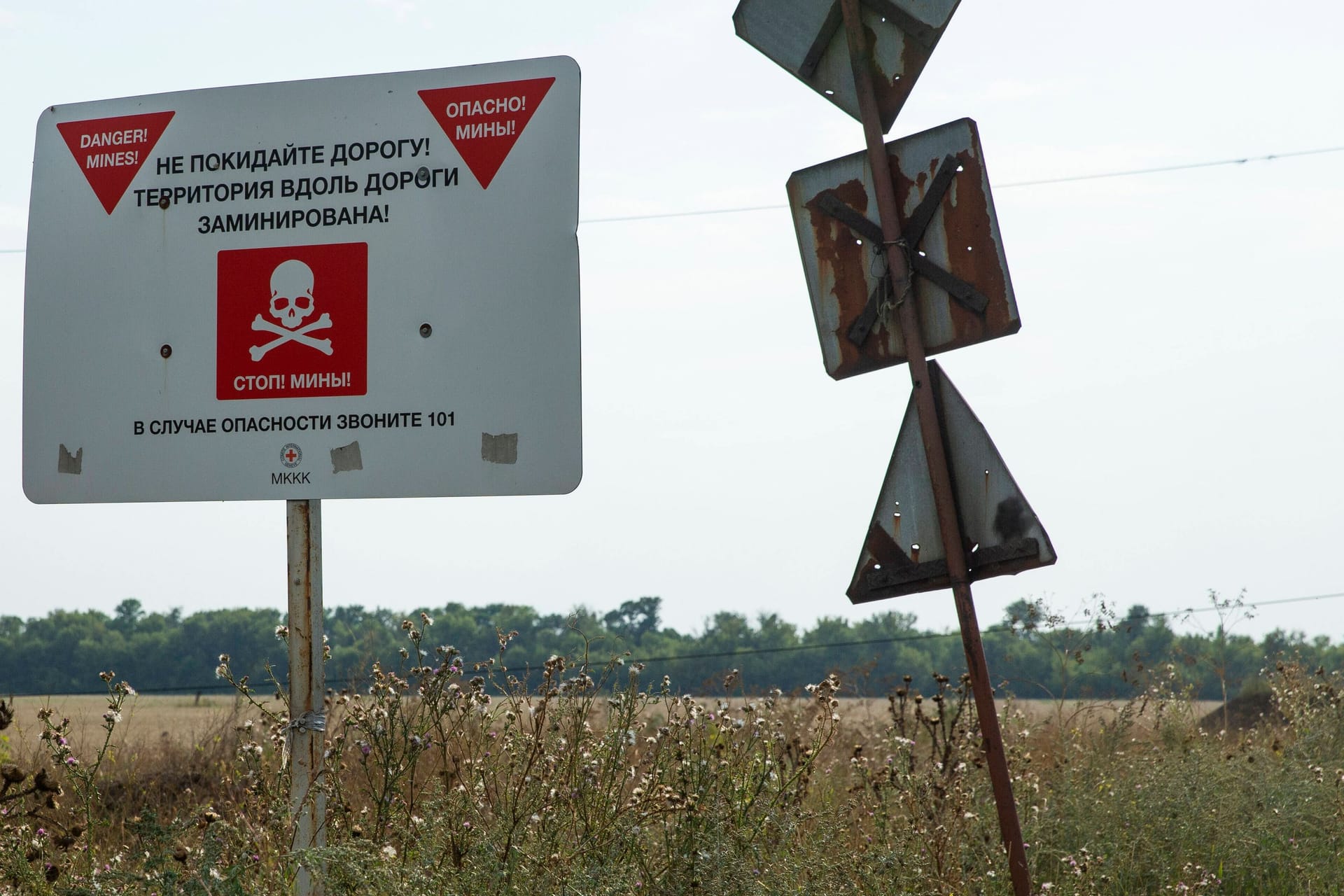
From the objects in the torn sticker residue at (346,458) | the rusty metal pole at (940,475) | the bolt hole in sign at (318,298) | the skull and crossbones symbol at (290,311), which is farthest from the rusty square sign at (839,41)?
the torn sticker residue at (346,458)

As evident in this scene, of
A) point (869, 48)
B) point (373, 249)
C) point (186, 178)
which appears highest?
point (869, 48)

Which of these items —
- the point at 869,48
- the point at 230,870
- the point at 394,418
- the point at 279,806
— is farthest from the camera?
the point at 869,48

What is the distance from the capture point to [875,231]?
12.5ft

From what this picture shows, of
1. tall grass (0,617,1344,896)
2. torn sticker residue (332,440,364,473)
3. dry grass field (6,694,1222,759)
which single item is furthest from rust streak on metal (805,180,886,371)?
dry grass field (6,694,1222,759)

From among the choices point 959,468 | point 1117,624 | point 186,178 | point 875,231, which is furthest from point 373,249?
point 1117,624

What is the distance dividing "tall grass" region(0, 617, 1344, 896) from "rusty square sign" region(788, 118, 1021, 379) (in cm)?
144

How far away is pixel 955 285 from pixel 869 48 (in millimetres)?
868

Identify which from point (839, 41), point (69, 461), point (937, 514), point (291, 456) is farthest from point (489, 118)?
point (937, 514)

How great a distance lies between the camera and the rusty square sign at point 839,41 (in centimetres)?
383

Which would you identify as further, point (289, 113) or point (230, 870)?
point (289, 113)

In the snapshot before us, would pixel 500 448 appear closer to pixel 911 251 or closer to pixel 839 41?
pixel 911 251

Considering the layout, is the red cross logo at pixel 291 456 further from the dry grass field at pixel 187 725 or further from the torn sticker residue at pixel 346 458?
the dry grass field at pixel 187 725

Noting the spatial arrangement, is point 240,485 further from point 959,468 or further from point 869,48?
point 869,48

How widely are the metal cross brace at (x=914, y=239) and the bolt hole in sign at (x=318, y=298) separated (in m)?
0.93
